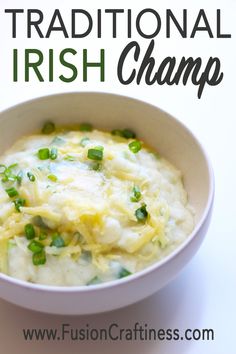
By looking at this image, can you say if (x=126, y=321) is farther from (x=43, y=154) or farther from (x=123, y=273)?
(x=43, y=154)

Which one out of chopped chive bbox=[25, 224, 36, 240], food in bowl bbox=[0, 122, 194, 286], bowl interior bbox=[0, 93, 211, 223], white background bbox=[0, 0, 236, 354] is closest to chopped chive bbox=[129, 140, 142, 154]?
food in bowl bbox=[0, 122, 194, 286]

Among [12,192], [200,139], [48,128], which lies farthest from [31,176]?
[200,139]

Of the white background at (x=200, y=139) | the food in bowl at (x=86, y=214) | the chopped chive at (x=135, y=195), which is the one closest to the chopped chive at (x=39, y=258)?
the food in bowl at (x=86, y=214)

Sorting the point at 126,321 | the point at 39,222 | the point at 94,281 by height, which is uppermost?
the point at 39,222

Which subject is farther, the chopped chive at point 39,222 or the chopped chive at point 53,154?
the chopped chive at point 53,154

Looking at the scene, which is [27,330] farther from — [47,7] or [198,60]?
[47,7]

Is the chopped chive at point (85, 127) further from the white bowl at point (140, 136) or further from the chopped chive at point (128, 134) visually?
the chopped chive at point (128, 134)
